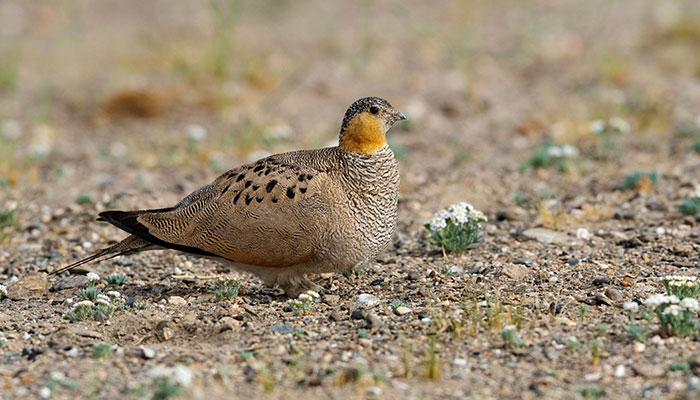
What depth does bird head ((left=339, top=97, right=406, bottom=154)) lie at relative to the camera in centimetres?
555

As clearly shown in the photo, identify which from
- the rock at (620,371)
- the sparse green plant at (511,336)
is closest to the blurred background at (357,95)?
the sparse green plant at (511,336)

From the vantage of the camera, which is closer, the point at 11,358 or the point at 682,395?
the point at 682,395

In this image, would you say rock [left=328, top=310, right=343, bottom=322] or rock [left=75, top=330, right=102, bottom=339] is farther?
rock [left=328, top=310, right=343, bottom=322]

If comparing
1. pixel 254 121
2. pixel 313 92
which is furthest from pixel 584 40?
pixel 254 121

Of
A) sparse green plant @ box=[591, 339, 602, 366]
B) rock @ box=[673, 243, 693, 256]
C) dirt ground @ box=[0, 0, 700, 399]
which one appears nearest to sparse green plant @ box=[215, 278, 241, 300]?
dirt ground @ box=[0, 0, 700, 399]

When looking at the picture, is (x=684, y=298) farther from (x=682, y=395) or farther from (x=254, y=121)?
(x=254, y=121)

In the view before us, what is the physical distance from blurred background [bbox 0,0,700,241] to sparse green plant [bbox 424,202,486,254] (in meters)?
1.20

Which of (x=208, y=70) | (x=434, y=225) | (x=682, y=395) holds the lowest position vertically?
(x=682, y=395)

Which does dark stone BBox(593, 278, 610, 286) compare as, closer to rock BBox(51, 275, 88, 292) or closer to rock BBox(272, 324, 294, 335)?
rock BBox(272, 324, 294, 335)

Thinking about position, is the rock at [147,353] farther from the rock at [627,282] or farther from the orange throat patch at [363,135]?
the rock at [627,282]

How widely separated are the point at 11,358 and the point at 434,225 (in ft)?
9.83

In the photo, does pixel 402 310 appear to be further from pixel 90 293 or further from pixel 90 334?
pixel 90 293

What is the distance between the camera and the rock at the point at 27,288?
588 cm

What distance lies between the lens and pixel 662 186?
7.73 m
